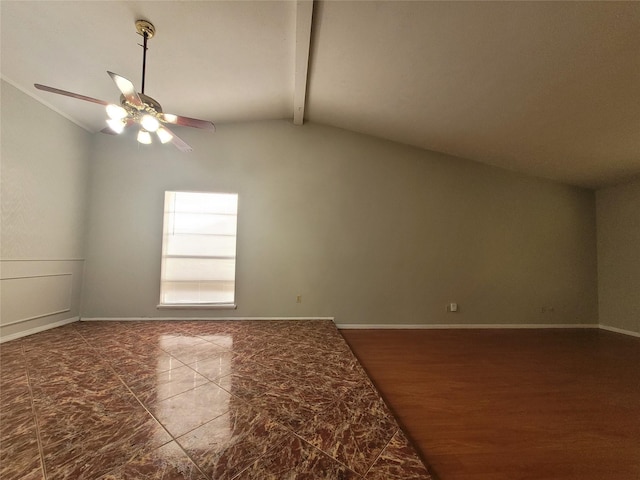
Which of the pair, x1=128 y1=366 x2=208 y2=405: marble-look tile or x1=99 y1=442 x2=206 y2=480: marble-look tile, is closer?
x1=99 y1=442 x2=206 y2=480: marble-look tile

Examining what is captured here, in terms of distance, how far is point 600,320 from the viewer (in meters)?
4.68

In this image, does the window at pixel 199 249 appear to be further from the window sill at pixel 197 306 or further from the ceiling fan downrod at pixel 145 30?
the ceiling fan downrod at pixel 145 30

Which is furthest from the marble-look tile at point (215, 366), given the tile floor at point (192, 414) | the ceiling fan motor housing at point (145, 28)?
the ceiling fan motor housing at point (145, 28)

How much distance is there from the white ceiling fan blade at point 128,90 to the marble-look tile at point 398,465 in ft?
9.60

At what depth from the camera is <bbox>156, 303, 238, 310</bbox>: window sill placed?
3.89 meters

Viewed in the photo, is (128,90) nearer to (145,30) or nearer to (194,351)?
(145,30)

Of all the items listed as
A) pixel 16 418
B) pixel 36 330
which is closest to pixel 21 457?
pixel 16 418

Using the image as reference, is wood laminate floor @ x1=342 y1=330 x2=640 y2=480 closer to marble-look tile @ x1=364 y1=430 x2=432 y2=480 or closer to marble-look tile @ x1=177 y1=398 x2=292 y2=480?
marble-look tile @ x1=364 y1=430 x2=432 y2=480

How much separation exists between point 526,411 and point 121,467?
2798mm

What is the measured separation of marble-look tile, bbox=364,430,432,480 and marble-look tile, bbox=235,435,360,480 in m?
0.13

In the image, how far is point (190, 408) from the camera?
5.64 ft

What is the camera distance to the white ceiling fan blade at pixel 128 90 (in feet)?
5.76

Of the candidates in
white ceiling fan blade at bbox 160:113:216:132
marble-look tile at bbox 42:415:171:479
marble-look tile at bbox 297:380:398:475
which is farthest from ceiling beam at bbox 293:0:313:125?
marble-look tile at bbox 42:415:171:479

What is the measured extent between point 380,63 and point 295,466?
3425 millimetres
